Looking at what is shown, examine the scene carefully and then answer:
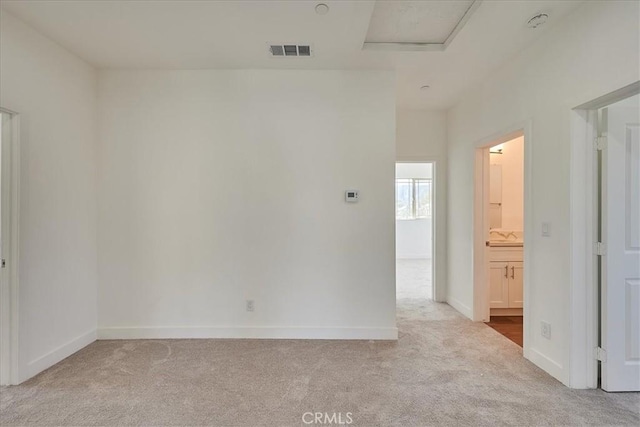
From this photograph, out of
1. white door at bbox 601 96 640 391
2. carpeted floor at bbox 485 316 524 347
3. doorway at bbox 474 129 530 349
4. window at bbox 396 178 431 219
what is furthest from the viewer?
window at bbox 396 178 431 219

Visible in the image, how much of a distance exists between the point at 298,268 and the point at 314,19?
7.22 ft

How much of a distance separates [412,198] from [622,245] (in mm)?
6442

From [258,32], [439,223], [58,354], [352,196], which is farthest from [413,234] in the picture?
[58,354]

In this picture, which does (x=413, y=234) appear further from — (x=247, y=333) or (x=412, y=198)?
(x=247, y=333)

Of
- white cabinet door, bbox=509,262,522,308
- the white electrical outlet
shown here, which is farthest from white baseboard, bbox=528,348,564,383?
white cabinet door, bbox=509,262,522,308

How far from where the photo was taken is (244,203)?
3.07 m

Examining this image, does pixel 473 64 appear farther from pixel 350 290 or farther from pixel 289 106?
pixel 350 290

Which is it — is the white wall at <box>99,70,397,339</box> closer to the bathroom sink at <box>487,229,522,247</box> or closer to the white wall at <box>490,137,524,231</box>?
the bathroom sink at <box>487,229,522,247</box>

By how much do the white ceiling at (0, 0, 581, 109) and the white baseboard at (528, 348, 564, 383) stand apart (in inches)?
105

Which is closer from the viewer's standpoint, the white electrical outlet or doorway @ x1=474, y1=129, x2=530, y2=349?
the white electrical outlet

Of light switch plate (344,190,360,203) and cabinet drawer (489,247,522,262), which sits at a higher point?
light switch plate (344,190,360,203)

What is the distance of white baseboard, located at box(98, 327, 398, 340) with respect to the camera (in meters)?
3.04

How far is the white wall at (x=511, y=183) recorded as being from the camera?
168 inches

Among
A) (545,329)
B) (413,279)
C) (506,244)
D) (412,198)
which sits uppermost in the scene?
(412,198)
